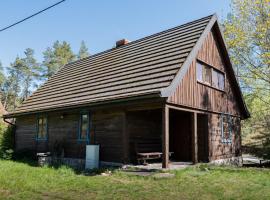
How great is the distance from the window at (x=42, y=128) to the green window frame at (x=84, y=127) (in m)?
3.29

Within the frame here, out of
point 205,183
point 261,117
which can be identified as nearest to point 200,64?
point 205,183

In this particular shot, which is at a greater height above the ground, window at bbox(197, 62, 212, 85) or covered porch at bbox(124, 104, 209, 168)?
window at bbox(197, 62, 212, 85)

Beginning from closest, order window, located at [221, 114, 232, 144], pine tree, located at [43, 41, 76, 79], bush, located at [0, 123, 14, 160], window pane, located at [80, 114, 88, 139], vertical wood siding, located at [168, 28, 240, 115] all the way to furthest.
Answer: vertical wood siding, located at [168, 28, 240, 115] < window pane, located at [80, 114, 88, 139] < window, located at [221, 114, 232, 144] < bush, located at [0, 123, 14, 160] < pine tree, located at [43, 41, 76, 79]

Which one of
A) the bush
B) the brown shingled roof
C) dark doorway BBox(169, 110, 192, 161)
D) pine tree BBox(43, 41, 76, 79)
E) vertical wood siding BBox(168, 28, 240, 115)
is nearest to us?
Answer: the brown shingled roof

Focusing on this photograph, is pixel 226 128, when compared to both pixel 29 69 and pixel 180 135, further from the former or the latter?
pixel 29 69

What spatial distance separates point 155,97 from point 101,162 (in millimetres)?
4567

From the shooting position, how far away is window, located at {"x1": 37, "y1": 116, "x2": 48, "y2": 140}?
17288mm

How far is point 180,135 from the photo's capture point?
1581cm

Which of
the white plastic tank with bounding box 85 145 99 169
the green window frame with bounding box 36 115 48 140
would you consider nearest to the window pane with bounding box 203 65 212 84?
the white plastic tank with bounding box 85 145 99 169

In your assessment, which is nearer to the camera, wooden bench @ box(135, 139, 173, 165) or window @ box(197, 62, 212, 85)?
wooden bench @ box(135, 139, 173, 165)

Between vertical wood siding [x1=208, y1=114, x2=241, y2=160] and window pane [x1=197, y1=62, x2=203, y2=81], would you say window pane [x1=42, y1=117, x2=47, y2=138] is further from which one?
vertical wood siding [x1=208, y1=114, x2=241, y2=160]

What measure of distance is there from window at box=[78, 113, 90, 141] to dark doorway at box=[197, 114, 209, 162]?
223 inches

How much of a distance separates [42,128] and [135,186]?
10.8 metres

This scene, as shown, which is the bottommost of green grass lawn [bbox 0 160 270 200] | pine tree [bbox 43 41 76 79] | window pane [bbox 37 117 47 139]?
green grass lawn [bbox 0 160 270 200]
